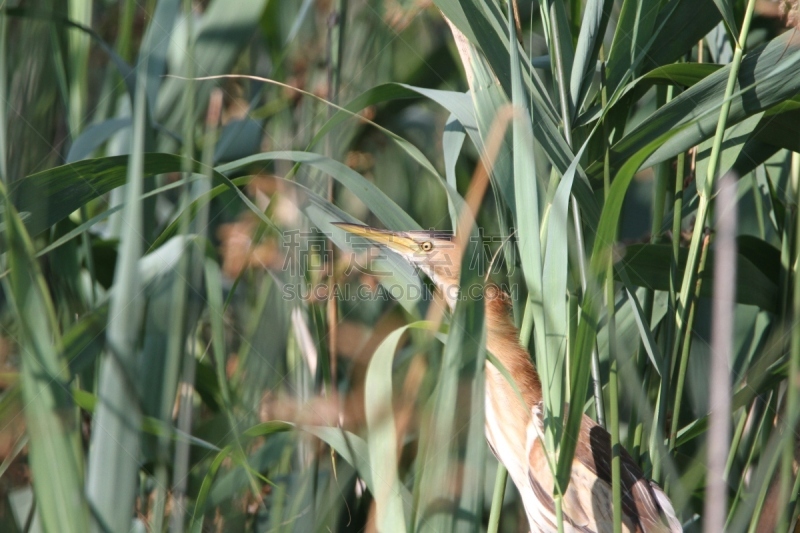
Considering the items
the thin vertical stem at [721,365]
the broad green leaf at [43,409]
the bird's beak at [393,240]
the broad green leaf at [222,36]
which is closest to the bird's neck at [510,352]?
the bird's beak at [393,240]

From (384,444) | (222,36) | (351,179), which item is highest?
(222,36)

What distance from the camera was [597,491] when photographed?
1122mm

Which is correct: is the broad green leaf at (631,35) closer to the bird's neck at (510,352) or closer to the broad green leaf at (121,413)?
the bird's neck at (510,352)

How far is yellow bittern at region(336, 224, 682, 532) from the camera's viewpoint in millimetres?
1054

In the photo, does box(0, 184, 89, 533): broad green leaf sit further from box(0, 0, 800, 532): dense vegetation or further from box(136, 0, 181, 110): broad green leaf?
box(136, 0, 181, 110): broad green leaf

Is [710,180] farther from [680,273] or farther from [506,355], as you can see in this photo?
[506,355]

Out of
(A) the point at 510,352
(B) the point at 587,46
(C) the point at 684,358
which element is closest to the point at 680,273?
(C) the point at 684,358

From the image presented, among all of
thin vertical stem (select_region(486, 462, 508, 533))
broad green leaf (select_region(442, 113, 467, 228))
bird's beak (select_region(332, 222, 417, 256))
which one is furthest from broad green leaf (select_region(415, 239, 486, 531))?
bird's beak (select_region(332, 222, 417, 256))

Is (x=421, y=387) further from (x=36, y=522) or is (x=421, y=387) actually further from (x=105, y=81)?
(x=105, y=81)

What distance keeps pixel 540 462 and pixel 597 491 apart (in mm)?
120

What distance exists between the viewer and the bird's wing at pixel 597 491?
104 centimetres

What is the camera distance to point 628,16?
89cm

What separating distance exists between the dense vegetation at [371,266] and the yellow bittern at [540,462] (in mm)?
66

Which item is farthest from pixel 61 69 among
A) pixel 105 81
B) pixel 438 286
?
pixel 438 286
